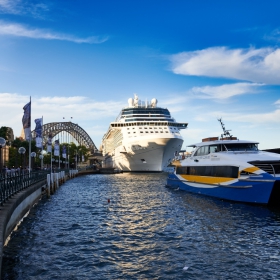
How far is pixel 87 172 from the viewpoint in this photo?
116500mm

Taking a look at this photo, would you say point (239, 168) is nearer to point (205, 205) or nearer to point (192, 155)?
point (205, 205)

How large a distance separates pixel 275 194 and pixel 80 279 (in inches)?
726

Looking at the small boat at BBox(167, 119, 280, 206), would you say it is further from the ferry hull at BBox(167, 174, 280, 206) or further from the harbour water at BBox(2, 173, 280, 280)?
the harbour water at BBox(2, 173, 280, 280)

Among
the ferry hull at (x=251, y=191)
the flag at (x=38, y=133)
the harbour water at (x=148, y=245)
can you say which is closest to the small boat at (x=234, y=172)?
the ferry hull at (x=251, y=191)

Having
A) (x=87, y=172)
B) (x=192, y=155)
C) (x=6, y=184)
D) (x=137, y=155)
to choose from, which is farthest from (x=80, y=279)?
(x=87, y=172)

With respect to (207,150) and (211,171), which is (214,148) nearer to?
(207,150)

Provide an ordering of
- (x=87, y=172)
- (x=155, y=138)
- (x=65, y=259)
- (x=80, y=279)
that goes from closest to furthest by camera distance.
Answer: (x=80, y=279) < (x=65, y=259) < (x=155, y=138) < (x=87, y=172)

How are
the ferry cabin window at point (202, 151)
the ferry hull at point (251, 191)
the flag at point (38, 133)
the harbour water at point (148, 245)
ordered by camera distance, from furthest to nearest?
1. the flag at point (38, 133)
2. the ferry cabin window at point (202, 151)
3. the ferry hull at point (251, 191)
4. the harbour water at point (148, 245)

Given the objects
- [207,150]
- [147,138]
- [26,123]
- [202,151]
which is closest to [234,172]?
[207,150]

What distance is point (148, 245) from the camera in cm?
1595

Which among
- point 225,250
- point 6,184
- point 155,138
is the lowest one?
point 225,250

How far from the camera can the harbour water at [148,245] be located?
12.3m

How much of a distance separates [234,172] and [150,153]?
60.0 meters

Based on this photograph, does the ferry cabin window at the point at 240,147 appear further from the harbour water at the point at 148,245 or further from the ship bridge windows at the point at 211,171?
the harbour water at the point at 148,245
